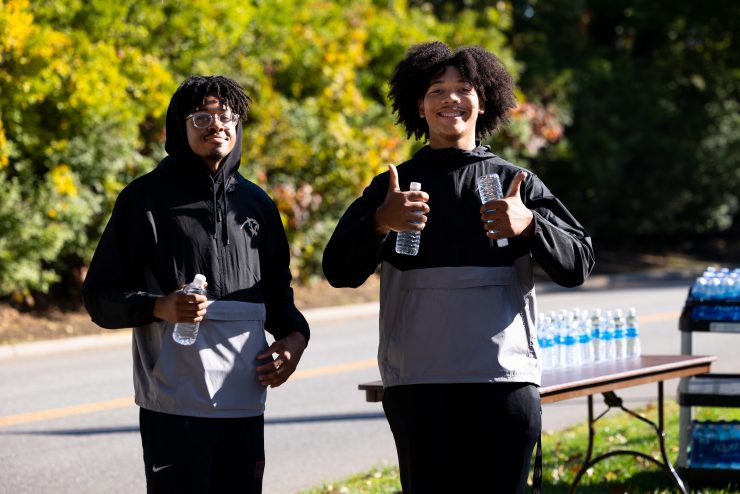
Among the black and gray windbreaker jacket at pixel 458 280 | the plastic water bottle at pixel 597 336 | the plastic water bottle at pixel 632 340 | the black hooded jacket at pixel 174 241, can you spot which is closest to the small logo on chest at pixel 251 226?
the black hooded jacket at pixel 174 241

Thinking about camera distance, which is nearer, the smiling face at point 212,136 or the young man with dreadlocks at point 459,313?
the young man with dreadlocks at point 459,313

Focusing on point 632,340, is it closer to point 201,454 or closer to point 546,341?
point 546,341

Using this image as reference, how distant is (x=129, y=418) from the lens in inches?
345

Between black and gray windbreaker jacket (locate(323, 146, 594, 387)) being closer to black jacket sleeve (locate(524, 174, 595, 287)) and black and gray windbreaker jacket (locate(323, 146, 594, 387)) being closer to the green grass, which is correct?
black jacket sleeve (locate(524, 174, 595, 287))

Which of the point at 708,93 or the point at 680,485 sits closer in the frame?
the point at 680,485

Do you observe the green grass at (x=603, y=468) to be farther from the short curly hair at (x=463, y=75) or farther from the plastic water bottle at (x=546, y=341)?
the short curly hair at (x=463, y=75)

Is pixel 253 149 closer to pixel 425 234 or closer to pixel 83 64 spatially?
pixel 83 64

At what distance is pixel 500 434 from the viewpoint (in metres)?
3.46

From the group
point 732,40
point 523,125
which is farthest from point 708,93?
point 523,125

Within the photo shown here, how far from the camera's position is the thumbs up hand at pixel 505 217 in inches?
131

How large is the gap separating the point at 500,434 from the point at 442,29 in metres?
18.4

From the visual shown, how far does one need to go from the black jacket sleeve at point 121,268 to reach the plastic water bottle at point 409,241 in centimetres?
80

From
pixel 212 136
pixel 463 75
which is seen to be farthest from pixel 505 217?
pixel 212 136

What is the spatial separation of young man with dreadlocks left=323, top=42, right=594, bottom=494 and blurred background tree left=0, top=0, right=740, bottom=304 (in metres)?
9.65
